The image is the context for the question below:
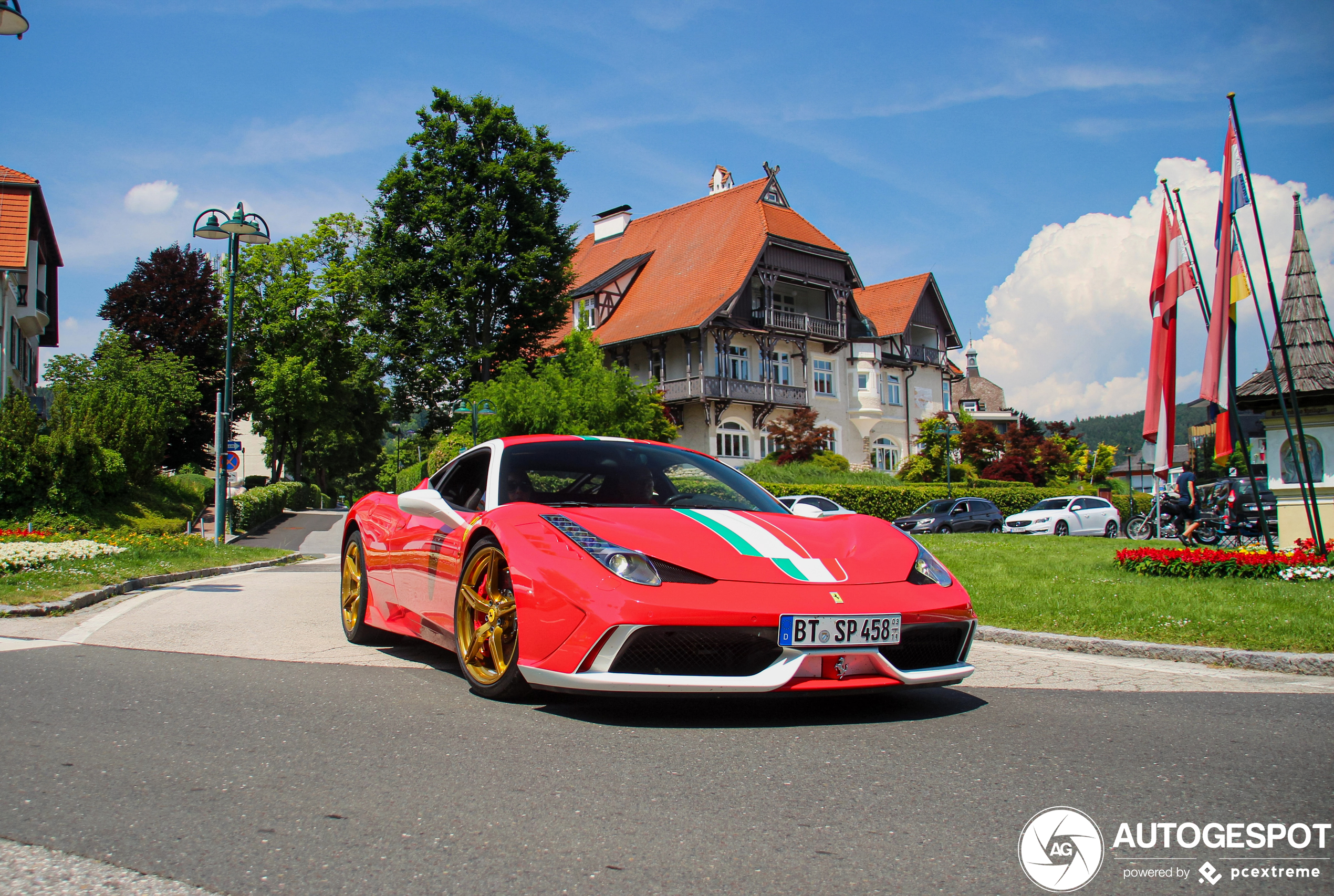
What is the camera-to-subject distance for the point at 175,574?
13500 mm

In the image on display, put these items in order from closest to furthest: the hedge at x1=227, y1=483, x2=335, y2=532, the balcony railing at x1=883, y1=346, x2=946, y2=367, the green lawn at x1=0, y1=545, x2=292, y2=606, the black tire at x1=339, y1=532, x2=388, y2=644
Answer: the black tire at x1=339, y1=532, x2=388, y2=644
the green lawn at x1=0, y1=545, x2=292, y2=606
the hedge at x1=227, y1=483, x2=335, y2=532
the balcony railing at x1=883, y1=346, x2=946, y2=367

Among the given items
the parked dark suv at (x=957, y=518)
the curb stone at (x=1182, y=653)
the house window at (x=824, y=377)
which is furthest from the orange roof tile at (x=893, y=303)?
the curb stone at (x=1182, y=653)

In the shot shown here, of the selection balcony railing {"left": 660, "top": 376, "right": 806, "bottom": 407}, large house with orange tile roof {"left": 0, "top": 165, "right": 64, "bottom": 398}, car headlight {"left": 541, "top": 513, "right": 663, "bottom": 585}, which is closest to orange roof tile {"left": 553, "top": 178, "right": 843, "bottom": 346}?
balcony railing {"left": 660, "top": 376, "right": 806, "bottom": 407}

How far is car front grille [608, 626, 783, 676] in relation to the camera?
4.07 meters

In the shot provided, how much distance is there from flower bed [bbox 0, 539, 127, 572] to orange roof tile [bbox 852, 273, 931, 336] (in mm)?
44092

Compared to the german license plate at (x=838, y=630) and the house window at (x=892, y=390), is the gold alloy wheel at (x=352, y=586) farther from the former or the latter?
the house window at (x=892, y=390)

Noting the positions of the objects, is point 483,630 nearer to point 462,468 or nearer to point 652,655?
point 652,655

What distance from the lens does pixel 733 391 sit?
44.8 metres

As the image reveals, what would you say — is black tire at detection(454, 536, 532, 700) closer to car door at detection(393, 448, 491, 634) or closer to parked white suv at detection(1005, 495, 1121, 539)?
car door at detection(393, 448, 491, 634)

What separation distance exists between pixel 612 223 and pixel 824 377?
1624 cm

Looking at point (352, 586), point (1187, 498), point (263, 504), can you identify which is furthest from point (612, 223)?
point (352, 586)

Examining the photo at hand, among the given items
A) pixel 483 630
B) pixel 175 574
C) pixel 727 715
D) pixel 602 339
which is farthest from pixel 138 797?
pixel 602 339

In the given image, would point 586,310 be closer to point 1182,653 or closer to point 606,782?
point 1182,653

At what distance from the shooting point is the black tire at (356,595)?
22.6ft
